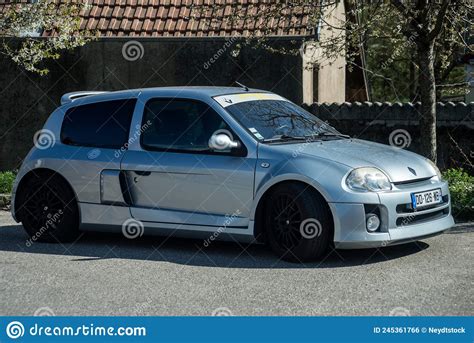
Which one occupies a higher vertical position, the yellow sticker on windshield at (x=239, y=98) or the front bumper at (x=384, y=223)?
the yellow sticker on windshield at (x=239, y=98)

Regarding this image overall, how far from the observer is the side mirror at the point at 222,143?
28.8ft

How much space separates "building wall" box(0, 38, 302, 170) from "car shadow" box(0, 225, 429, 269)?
22.6 feet

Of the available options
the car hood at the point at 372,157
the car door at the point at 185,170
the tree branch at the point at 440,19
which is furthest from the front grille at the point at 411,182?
the tree branch at the point at 440,19

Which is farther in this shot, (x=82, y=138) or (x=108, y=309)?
(x=82, y=138)

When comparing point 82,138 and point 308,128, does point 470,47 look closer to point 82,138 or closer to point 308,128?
point 308,128

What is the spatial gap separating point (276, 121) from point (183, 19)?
8.82 meters

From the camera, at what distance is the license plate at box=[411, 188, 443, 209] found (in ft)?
27.8

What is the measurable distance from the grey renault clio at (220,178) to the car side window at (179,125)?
13 millimetres

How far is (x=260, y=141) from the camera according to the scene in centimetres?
883

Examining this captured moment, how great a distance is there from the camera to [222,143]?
28.8 ft

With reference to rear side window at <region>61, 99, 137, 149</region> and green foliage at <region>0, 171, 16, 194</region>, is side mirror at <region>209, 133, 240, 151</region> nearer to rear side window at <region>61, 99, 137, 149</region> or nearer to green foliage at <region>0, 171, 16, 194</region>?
rear side window at <region>61, 99, 137, 149</region>

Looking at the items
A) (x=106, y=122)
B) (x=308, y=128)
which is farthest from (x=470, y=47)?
(x=106, y=122)

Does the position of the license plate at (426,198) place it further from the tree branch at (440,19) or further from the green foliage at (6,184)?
the green foliage at (6,184)
